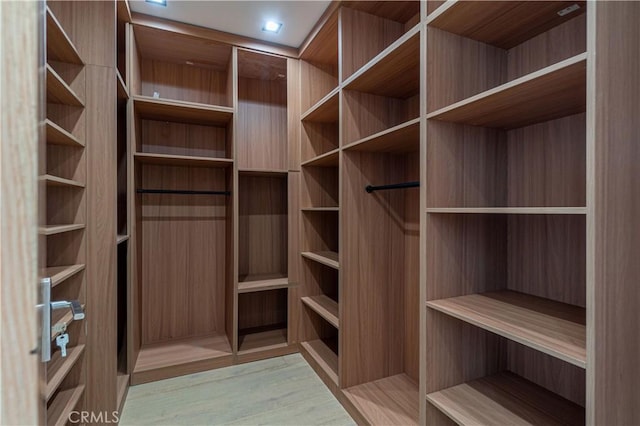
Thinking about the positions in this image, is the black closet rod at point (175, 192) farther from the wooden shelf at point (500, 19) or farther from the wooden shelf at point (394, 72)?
the wooden shelf at point (500, 19)

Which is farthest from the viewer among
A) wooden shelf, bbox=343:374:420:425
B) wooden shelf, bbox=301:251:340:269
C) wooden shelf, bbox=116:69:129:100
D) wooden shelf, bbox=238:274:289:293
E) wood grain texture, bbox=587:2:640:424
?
wooden shelf, bbox=238:274:289:293

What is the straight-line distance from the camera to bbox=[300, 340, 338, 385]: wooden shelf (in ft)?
7.10

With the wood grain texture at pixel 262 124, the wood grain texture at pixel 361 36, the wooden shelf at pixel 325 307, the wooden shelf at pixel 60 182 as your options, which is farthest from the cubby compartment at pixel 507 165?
the wood grain texture at pixel 262 124

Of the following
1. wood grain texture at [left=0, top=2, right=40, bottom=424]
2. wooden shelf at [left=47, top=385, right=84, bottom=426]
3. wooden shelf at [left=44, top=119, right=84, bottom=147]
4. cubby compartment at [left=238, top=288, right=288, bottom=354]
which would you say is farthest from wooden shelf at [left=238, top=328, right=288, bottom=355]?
wood grain texture at [left=0, top=2, right=40, bottom=424]

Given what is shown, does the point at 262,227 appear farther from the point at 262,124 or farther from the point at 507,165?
the point at 507,165

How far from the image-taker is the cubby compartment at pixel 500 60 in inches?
43.9

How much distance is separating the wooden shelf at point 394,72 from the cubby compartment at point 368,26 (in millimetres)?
166

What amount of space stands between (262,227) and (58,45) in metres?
1.82

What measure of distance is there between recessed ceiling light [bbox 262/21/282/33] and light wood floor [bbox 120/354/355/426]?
2.55m

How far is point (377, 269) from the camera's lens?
6.79ft

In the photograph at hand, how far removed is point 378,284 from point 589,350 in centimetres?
129

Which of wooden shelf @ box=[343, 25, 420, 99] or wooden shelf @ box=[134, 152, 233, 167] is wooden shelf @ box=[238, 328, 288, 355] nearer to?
wooden shelf @ box=[134, 152, 233, 167]

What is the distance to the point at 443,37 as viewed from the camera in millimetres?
1356

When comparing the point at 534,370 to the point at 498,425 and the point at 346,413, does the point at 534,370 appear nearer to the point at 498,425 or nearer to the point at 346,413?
the point at 498,425
